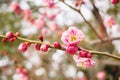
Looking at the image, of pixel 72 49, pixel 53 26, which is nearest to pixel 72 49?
pixel 72 49

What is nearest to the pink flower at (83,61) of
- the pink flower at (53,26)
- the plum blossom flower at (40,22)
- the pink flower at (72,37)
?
the pink flower at (72,37)

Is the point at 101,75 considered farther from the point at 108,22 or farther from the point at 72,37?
the point at 72,37

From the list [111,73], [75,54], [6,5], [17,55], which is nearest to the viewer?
[75,54]

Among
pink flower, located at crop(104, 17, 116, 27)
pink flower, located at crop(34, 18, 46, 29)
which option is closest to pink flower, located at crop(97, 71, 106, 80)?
pink flower, located at crop(104, 17, 116, 27)

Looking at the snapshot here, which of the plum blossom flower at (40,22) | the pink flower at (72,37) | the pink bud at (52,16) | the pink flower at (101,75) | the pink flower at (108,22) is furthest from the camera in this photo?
the plum blossom flower at (40,22)

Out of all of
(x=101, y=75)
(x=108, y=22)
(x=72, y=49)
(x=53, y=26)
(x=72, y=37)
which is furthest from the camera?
(x=53, y=26)

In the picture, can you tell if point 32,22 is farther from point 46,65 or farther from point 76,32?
point 76,32

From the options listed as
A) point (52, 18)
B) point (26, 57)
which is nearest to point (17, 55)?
point (26, 57)

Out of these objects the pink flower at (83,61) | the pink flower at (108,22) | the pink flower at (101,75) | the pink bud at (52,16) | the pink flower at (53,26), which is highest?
the pink flower at (83,61)

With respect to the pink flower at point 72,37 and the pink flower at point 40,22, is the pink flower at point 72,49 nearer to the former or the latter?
the pink flower at point 72,37

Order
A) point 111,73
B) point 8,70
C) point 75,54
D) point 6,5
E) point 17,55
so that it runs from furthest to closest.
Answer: point 6,5 < point 8,70 < point 17,55 < point 111,73 < point 75,54

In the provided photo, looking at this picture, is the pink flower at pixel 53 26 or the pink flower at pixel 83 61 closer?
the pink flower at pixel 83 61
